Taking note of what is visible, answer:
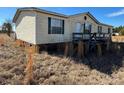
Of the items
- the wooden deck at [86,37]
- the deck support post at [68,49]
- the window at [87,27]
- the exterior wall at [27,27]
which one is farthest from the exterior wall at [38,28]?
the window at [87,27]

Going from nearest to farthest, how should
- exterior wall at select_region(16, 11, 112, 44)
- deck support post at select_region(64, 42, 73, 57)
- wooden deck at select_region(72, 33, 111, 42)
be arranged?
exterior wall at select_region(16, 11, 112, 44) < deck support post at select_region(64, 42, 73, 57) < wooden deck at select_region(72, 33, 111, 42)

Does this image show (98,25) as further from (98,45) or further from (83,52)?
(83,52)

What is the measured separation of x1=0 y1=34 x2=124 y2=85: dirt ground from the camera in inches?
A: 368

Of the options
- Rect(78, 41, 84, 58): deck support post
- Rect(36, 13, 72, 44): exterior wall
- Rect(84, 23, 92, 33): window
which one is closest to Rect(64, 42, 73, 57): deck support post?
Rect(78, 41, 84, 58): deck support post

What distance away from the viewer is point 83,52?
640 inches

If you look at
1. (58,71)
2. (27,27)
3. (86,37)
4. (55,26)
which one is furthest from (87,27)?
(58,71)

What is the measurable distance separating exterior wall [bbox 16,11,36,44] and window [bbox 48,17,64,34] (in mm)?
1363

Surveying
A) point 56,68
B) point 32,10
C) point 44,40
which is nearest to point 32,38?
point 44,40

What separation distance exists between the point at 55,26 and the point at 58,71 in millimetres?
5588

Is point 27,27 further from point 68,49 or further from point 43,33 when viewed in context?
point 68,49

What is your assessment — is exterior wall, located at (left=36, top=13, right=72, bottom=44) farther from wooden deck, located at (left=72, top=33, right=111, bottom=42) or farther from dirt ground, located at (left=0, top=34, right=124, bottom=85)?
wooden deck, located at (left=72, top=33, right=111, bottom=42)

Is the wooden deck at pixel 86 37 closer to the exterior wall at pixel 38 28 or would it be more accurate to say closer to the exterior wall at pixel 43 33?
the exterior wall at pixel 38 28
